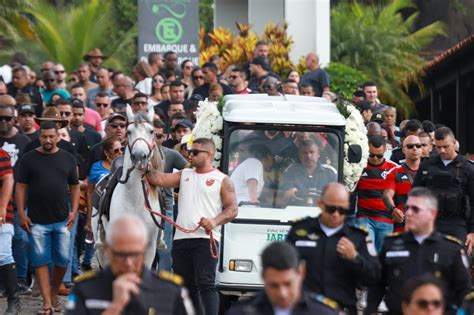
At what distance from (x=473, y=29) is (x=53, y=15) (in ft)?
78.2

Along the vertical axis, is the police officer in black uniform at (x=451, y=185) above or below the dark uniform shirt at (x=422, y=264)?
above

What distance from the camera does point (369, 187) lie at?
55.1ft

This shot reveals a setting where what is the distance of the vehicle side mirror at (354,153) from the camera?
15.5m

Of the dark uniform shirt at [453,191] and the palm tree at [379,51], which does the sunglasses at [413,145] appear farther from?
the palm tree at [379,51]

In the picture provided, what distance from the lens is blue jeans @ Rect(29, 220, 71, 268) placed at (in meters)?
15.5

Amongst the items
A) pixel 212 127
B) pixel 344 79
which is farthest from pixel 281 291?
pixel 344 79

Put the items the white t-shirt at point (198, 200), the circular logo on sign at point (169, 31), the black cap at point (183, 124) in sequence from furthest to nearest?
the circular logo on sign at point (169, 31)
the black cap at point (183, 124)
the white t-shirt at point (198, 200)

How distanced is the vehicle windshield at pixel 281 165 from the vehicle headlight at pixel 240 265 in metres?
0.77

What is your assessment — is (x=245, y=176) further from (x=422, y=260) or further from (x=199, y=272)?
(x=422, y=260)

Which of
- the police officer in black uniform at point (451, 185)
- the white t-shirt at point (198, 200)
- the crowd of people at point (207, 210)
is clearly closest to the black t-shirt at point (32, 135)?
the crowd of people at point (207, 210)

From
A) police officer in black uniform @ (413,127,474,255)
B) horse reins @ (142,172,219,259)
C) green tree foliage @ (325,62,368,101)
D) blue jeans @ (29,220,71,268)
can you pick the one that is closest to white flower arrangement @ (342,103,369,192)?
police officer in black uniform @ (413,127,474,255)

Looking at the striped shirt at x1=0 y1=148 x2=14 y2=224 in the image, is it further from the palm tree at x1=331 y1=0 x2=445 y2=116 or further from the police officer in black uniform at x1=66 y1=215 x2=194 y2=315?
the palm tree at x1=331 y1=0 x2=445 y2=116

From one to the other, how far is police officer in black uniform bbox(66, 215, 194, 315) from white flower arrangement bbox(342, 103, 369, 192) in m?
8.02

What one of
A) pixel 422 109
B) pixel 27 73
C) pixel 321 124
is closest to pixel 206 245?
pixel 321 124
